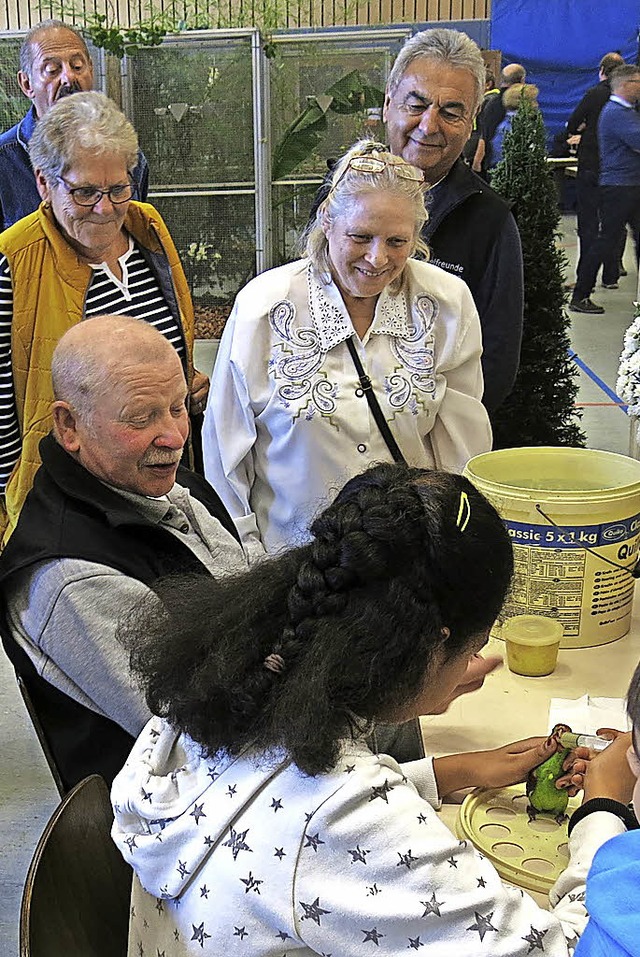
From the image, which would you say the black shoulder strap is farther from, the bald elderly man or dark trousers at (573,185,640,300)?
dark trousers at (573,185,640,300)

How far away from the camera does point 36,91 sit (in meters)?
3.87

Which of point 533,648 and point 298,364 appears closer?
point 533,648

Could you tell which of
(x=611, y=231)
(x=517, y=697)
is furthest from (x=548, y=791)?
(x=611, y=231)

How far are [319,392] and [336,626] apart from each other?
1.33m

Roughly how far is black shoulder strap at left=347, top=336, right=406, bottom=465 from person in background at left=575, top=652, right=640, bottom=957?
157cm

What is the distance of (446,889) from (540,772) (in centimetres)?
47

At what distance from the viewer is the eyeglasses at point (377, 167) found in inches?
96.3

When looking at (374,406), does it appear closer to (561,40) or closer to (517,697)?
(517,697)

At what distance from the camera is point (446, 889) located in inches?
43.4

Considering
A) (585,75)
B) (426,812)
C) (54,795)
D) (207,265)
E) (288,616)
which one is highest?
(585,75)

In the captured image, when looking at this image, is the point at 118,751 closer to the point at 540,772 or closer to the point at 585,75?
the point at 540,772

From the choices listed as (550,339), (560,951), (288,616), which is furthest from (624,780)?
(550,339)

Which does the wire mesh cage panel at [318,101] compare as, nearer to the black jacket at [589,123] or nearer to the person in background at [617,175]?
the black jacket at [589,123]

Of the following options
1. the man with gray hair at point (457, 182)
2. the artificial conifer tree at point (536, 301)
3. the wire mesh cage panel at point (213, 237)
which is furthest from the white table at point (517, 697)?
the wire mesh cage panel at point (213, 237)
